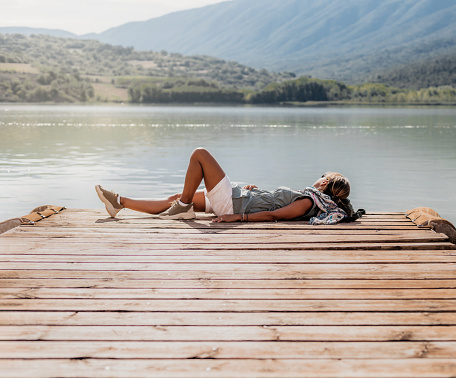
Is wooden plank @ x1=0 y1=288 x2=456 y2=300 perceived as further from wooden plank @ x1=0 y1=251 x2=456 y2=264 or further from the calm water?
the calm water

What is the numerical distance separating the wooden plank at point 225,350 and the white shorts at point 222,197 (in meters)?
3.02

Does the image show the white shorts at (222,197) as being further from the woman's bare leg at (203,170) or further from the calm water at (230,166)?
the calm water at (230,166)

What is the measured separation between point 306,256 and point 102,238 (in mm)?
1851

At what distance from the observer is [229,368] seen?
263 cm

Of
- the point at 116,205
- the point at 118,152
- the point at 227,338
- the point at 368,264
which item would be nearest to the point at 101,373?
the point at 227,338

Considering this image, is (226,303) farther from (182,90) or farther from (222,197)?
(182,90)

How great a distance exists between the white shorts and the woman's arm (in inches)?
4.3

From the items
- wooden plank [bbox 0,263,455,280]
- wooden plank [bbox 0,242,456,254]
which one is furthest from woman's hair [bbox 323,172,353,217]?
wooden plank [bbox 0,263,455,280]

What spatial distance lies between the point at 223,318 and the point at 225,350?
40 centimetres

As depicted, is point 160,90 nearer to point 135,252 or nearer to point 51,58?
point 51,58

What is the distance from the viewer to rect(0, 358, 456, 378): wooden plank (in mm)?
2580

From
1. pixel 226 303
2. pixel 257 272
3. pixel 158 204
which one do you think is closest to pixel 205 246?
pixel 257 272

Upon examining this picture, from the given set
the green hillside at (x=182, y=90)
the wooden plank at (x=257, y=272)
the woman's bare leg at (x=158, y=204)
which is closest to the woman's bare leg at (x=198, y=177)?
the woman's bare leg at (x=158, y=204)

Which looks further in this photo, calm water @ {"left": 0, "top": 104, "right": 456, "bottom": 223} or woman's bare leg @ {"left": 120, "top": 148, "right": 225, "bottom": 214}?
calm water @ {"left": 0, "top": 104, "right": 456, "bottom": 223}
